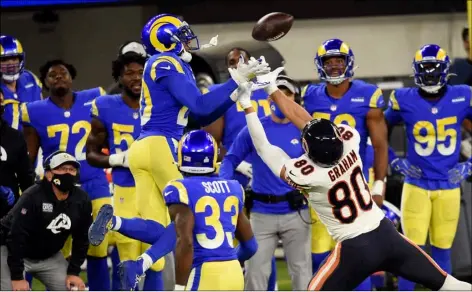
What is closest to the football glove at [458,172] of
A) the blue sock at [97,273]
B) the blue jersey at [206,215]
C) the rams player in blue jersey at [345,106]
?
the rams player in blue jersey at [345,106]

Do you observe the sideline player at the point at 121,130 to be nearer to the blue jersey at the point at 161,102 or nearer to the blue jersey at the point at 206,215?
the blue jersey at the point at 161,102

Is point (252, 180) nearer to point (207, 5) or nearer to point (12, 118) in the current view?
point (12, 118)

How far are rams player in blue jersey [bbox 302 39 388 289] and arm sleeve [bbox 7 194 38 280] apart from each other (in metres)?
1.83

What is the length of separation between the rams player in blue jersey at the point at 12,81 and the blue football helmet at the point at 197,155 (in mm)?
2870

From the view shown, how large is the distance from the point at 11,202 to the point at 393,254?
315 cm

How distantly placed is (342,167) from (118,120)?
2230 mm

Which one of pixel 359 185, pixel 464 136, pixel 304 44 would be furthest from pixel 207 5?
pixel 359 185

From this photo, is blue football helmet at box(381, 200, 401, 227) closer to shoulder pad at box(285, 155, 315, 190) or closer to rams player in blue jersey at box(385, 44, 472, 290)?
rams player in blue jersey at box(385, 44, 472, 290)

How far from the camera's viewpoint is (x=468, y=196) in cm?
901

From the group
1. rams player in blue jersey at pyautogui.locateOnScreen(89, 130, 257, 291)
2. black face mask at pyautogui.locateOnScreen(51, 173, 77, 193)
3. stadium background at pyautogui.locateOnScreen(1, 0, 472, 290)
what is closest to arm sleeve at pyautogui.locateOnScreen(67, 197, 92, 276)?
black face mask at pyautogui.locateOnScreen(51, 173, 77, 193)

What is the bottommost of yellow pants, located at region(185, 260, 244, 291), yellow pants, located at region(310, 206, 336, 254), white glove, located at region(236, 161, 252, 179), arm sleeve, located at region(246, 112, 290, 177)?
yellow pants, located at region(310, 206, 336, 254)

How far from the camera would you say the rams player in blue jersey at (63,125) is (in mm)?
7609

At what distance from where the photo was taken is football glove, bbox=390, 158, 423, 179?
7.87m

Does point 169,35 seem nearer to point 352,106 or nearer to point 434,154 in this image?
point 352,106
